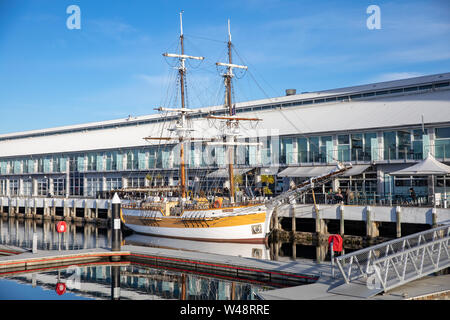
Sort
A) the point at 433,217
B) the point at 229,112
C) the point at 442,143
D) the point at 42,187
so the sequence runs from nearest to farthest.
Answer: the point at 433,217 → the point at 442,143 → the point at 229,112 → the point at 42,187

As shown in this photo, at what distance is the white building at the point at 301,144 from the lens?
128 feet

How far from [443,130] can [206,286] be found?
25.4 meters

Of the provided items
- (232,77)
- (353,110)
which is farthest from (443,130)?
(232,77)

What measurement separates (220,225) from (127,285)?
1698 cm

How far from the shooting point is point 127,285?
2159 centimetres

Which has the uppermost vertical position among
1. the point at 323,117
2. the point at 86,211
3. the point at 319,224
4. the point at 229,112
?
the point at 229,112

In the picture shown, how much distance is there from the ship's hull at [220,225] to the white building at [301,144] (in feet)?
24.9

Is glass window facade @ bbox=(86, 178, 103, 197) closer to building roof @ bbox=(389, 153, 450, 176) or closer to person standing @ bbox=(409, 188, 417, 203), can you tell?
person standing @ bbox=(409, 188, 417, 203)

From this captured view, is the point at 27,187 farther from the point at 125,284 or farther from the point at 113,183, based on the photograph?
the point at 125,284

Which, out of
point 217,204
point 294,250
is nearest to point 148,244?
point 217,204

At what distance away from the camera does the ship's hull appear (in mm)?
37219

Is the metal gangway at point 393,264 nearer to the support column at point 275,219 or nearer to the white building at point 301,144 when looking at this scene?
the white building at point 301,144

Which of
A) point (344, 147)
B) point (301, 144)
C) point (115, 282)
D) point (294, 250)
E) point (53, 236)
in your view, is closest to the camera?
point (115, 282)
